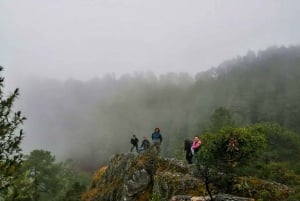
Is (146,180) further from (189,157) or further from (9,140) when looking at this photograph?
(9,140)

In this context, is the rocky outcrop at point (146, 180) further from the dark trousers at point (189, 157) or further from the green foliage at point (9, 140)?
the green foliage at point (9, 140)

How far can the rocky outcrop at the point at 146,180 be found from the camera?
24031mm

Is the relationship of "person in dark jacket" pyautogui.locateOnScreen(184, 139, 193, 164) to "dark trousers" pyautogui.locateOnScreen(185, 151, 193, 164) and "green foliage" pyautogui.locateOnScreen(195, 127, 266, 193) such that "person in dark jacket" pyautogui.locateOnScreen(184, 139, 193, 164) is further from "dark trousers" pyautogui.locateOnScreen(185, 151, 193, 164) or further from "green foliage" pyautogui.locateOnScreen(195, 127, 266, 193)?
"green foliage" pyautogui.locateOnScreen(195, 127, 266, 193)

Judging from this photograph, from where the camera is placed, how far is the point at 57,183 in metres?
54.8

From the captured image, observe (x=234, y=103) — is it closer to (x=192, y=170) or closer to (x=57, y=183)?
(x=57, y=183)

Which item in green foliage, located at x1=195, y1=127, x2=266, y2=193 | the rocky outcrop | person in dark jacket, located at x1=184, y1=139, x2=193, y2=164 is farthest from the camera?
person in dark jacket, located at x1=184, y1=139, x2=193, y2=164

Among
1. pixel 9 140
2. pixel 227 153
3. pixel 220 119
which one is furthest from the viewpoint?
pixel 220 119

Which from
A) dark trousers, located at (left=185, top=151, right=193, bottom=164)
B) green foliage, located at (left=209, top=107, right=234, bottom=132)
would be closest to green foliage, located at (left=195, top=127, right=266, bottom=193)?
dark trousers, located at (left=185, top=151, right=193, bottom=164)

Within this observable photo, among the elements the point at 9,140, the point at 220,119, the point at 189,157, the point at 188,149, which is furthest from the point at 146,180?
the point at 220,119

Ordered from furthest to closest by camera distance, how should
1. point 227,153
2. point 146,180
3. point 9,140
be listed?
point 146,180, point 227,153, point 9,140

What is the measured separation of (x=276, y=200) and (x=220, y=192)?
2721 millimetres

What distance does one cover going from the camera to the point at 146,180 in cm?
2686

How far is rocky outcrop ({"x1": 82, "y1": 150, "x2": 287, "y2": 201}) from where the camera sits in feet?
78.8

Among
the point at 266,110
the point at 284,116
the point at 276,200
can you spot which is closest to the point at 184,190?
the point at 276,200
